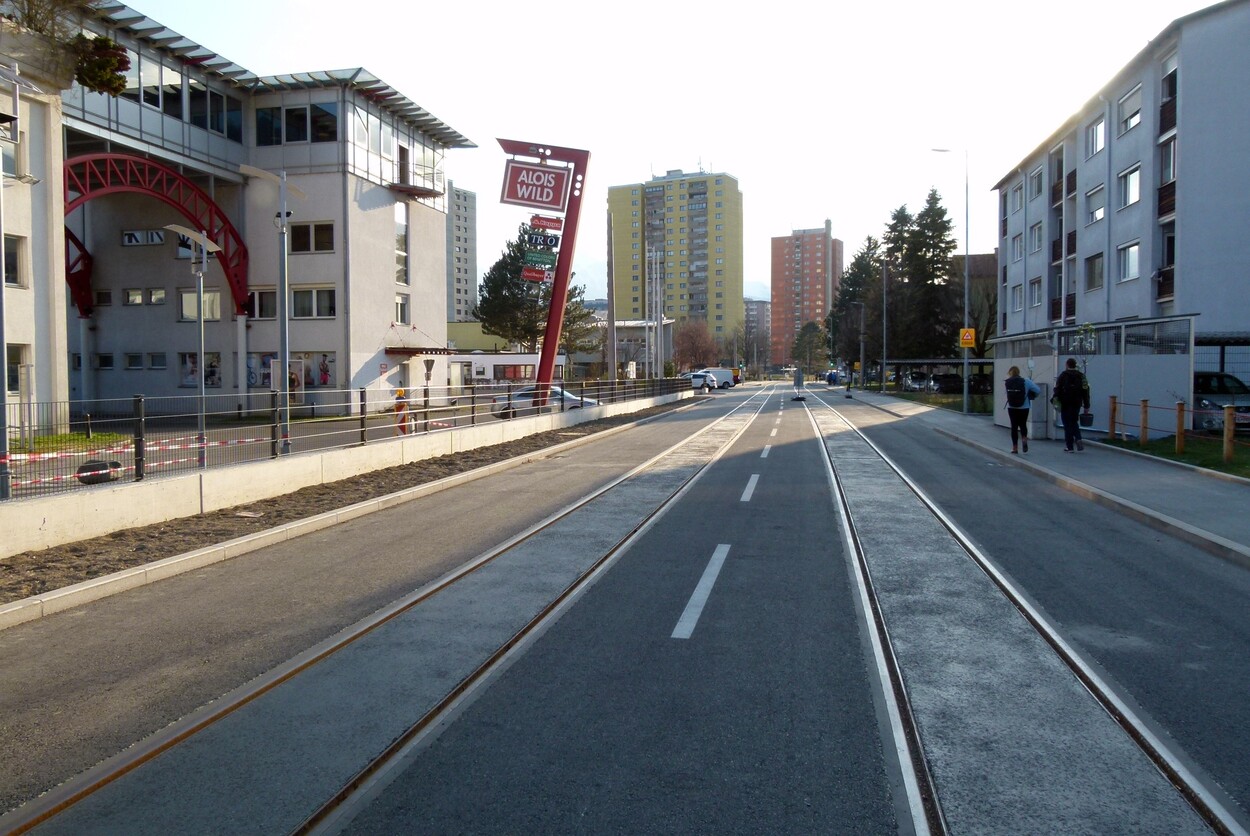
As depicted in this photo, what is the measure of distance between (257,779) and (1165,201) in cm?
3550

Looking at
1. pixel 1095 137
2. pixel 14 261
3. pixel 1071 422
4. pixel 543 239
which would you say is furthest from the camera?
pixel 1095 137

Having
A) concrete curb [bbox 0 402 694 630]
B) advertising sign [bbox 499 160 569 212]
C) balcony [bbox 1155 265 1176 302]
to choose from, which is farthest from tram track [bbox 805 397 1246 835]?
balcony [bbox 1155 265 1176 302]

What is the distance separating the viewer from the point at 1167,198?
3088 cm

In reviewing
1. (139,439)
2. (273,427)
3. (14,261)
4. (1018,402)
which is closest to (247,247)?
(14,261)

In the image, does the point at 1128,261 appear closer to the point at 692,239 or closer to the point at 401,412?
the point at 401,412

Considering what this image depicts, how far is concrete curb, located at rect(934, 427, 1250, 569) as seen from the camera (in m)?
8.60

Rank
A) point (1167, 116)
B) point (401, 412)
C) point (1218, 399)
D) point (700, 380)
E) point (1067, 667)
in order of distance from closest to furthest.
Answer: point (1067, 667), point (401, 412), point (1218, 399), point (1167, 116), point (700, 380)

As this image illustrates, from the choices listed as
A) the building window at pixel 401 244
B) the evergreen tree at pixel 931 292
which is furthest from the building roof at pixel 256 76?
the evergreen tree at pixel 931 292

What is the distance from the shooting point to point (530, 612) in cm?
676

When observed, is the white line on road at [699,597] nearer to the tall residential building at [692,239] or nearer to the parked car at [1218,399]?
the parked car at [1218,399]

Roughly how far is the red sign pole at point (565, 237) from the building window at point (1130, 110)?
840 inches

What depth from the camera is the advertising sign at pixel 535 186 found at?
29672mm

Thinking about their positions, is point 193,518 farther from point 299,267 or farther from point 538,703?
point 299,267

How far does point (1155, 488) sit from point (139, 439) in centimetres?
1387
